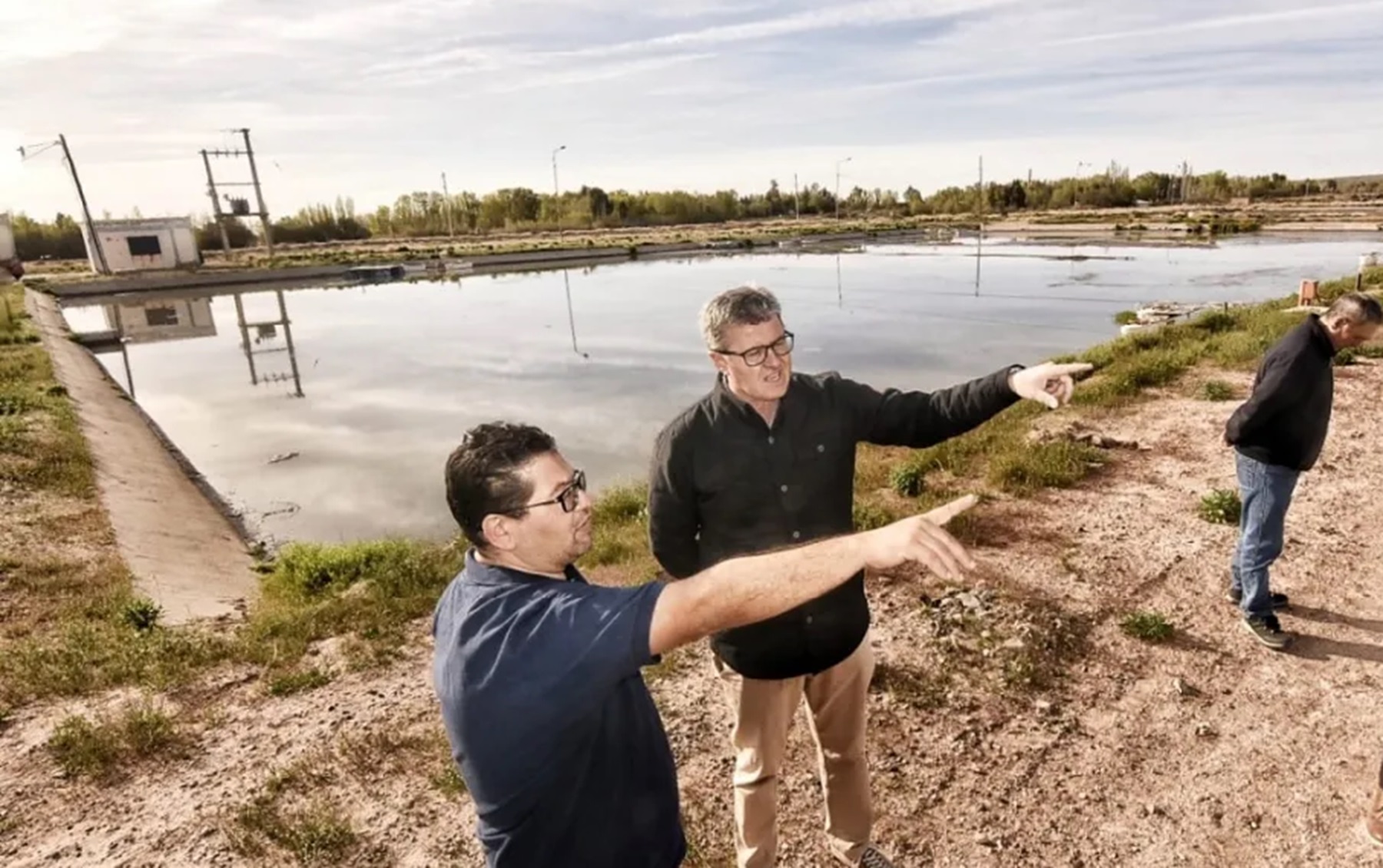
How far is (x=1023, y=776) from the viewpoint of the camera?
4.31 metres

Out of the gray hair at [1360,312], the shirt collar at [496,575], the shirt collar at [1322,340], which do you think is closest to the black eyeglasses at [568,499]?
the shirt collar at [496,575]

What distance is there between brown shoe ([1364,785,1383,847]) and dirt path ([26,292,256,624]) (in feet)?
29.4

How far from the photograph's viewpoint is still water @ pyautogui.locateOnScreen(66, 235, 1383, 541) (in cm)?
1351

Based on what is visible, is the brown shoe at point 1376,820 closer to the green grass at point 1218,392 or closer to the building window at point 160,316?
the green grass at point 1218,392

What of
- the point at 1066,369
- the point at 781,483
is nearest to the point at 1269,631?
the point at 1066,369

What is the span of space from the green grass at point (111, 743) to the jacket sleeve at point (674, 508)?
394cm

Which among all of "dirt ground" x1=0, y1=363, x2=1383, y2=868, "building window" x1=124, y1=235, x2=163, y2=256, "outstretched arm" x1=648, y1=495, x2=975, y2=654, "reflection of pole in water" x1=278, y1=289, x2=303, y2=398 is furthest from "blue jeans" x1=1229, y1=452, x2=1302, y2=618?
"building window" x1=124, y1=235, x2=163, y2=256

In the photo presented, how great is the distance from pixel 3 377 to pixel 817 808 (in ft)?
71.4

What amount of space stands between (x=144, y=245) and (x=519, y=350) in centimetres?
4806

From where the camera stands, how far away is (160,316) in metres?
37.2

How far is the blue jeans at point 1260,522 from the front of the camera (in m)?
5.05

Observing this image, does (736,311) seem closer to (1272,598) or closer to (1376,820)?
(1376,820)

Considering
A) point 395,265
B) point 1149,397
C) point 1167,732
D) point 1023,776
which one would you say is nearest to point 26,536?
point 1023,776

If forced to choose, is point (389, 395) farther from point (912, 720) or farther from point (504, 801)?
point (504, 801)
